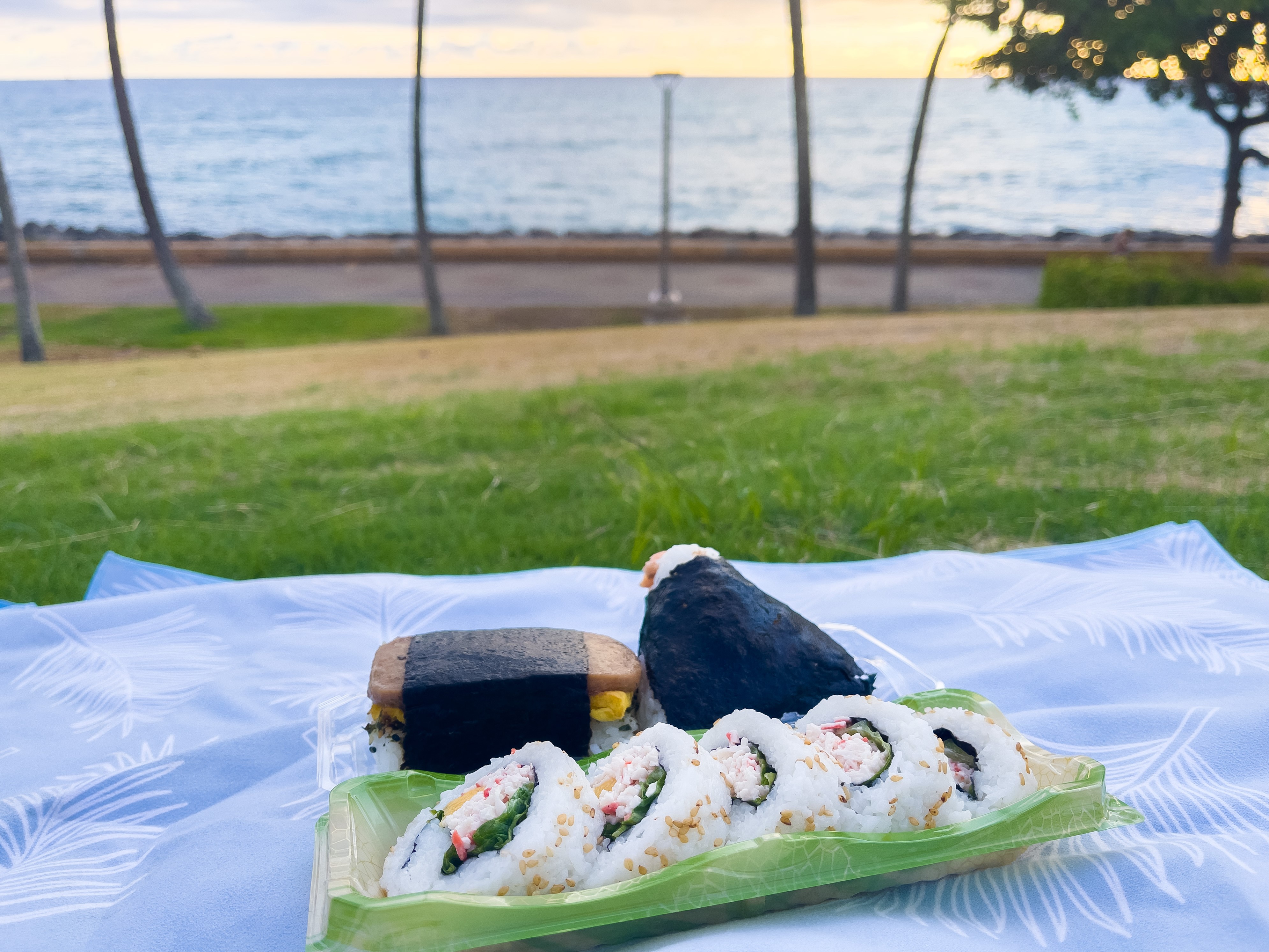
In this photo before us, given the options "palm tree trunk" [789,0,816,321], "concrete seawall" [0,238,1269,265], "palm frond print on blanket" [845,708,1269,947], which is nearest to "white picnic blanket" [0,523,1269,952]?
"palm frond print on blanket" [845,708,1269,947]

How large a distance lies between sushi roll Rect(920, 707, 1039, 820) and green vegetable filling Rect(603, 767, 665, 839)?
527mm

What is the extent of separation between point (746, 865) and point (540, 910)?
13.1 inches

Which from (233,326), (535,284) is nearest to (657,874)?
(233,326)

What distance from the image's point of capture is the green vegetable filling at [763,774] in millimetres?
1644

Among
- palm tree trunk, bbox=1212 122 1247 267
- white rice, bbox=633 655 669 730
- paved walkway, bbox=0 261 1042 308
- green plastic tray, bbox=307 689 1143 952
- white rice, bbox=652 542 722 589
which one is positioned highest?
palm tree trunk, bbox=1212 122 1247 267

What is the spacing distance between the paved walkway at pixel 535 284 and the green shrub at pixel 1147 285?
1917 millimetres

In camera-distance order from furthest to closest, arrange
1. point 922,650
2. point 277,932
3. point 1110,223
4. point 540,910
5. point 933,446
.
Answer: point 1110,223 < point 933,446 < point 922,650 < point 277,932 < point 540,910

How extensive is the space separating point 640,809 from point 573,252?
26.0 m

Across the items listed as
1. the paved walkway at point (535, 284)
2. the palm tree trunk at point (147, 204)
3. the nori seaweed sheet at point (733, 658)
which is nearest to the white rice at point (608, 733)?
the nori seaweed sheet at point (733, 658)

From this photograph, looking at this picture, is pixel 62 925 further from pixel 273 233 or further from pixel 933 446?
pixel 273 233

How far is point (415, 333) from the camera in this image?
1916 centimetres

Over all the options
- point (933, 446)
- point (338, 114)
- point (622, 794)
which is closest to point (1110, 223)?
point (933, 446)

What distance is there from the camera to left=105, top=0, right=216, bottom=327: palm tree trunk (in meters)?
16.6

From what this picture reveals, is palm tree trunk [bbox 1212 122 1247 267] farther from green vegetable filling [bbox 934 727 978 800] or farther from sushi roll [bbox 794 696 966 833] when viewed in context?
sushi roll [bbox 794 696 966 833]
